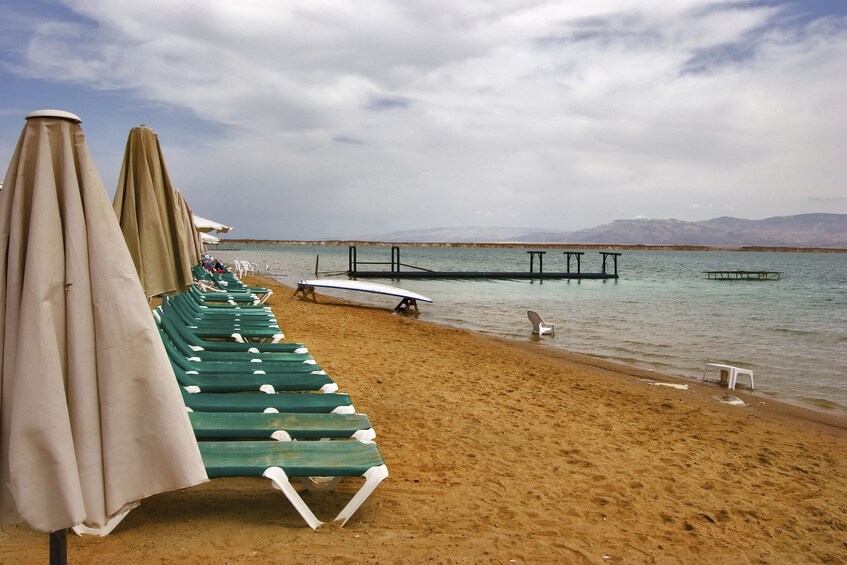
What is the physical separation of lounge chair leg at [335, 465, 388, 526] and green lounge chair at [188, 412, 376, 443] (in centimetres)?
39

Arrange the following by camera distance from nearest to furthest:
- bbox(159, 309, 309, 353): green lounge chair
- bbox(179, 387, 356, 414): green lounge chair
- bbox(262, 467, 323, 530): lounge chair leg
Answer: bbox(262, 467, 323, 530): lounge chair leg
bbox(179, 387, 356, 414): green lounge chair
bbox(159, 309, 309, 353): green lounge chair

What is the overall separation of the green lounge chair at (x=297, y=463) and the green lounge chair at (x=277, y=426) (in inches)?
6.9

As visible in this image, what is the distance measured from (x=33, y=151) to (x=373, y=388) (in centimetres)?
547

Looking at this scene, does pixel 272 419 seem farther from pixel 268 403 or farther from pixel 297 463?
pixel 297 463

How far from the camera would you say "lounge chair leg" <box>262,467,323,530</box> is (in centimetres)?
316

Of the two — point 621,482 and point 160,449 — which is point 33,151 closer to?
point 160,449

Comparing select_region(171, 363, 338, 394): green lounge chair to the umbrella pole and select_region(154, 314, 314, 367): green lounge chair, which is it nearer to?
select_region(154, 314, 314, 367): green lounge chair

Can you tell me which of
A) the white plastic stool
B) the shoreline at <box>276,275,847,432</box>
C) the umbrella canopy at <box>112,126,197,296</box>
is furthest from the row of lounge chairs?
the white plastic stool

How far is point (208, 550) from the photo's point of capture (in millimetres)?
3119

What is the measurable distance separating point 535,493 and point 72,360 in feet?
10.8

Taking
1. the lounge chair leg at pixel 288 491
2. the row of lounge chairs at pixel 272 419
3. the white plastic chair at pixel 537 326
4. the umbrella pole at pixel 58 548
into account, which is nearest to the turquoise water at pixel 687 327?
the white plastic chair at pixel 537 326

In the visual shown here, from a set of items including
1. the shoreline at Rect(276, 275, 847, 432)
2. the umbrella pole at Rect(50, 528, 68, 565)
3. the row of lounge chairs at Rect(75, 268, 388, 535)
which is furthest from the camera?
the shoreline at Rect(276, 275, 847, 432)

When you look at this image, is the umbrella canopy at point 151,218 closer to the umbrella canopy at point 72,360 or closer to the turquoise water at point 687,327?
the umbrella canopy at point 72,360

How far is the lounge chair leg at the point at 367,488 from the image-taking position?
10.8 feet
